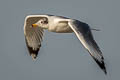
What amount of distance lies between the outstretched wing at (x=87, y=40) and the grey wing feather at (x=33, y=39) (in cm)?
276

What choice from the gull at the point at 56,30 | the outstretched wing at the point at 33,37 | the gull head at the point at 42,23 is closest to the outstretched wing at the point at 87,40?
the gull at the point at 56,30

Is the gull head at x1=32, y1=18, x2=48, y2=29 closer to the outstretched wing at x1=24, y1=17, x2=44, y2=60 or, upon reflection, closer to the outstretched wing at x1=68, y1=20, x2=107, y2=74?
the outstretched wing at x1=24, y1=17, x2=44, y2=60

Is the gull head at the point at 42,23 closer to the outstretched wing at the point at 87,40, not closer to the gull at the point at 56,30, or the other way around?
the gull at the point at 56,30

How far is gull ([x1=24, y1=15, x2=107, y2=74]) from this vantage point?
13.8m

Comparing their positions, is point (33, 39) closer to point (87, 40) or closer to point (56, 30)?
point (56, 30)

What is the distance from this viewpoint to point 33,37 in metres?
18.3

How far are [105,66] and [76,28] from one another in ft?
6.44

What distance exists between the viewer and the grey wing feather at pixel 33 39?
59.7ft

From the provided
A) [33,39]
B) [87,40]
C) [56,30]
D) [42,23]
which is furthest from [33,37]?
[87,40]

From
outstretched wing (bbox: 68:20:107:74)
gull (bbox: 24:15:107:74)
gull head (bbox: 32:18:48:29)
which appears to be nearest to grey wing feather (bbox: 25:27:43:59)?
gull (bbox: 24:15:107:74)

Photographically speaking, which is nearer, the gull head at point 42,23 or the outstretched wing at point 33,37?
the gull head at point 42,23

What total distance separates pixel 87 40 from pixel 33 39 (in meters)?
4.40

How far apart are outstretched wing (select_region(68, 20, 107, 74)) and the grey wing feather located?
276 centimetres

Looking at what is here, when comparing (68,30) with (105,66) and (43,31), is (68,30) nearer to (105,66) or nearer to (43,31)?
(43,31)
